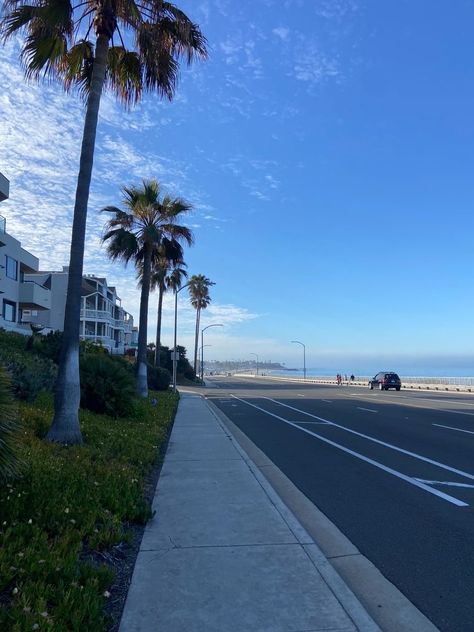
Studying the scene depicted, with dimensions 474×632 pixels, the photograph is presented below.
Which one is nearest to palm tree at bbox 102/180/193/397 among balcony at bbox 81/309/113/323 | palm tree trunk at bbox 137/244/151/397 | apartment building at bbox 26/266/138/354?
palm tree trunk at bbox 137/244/151/397

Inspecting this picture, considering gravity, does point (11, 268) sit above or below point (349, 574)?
above

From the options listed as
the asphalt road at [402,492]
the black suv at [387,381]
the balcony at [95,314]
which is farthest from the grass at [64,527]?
the balcony at [95,314]

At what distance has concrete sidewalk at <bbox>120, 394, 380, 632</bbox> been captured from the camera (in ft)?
13.3

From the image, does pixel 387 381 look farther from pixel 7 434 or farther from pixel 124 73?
pixel 7 434

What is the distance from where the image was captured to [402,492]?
8.56m

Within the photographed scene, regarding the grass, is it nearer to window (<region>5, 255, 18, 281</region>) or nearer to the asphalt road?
the asphalt road

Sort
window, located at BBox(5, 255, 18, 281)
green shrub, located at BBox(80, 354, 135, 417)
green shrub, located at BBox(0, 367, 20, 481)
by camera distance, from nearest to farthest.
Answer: green shrub, located at BBox(0, 367, 20, 481)
green shrub, located at BBox(80, 354, 135, 417)
window, located at BBox(5, 255, 18, 281)

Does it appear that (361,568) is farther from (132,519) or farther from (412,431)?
(412,431)

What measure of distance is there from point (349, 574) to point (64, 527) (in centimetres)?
269

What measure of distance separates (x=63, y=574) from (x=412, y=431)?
13.7m

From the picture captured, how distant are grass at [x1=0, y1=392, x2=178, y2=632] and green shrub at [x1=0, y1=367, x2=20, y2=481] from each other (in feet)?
0.81

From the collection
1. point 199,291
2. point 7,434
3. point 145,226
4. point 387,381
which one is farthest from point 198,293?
point 7,434

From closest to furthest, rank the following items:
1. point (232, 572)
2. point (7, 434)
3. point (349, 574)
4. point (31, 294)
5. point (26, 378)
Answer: point (232, 572)
point (349, 574)
point (7, 434)
point (26, 378)
point (31, 294)

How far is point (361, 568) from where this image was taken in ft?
17.4
